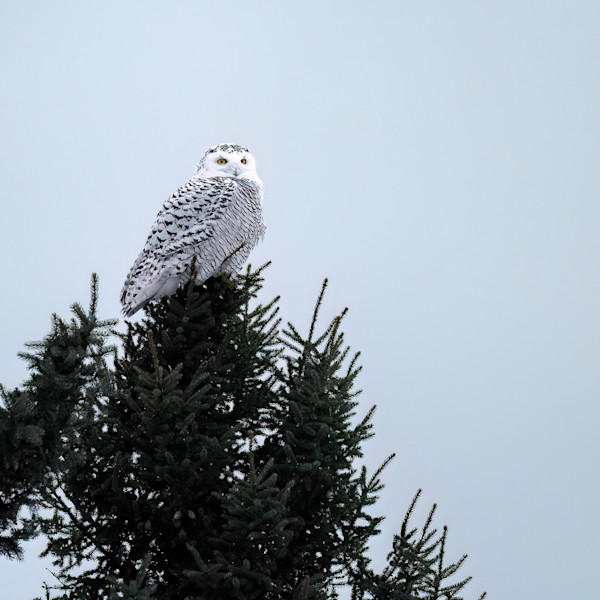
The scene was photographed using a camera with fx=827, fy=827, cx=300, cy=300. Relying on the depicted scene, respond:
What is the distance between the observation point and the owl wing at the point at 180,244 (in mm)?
6227

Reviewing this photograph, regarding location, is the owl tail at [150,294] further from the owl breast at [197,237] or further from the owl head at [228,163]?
the owl head at [228,163]

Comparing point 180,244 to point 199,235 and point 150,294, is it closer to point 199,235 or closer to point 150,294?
point 199,235

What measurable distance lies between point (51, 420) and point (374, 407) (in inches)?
85.7

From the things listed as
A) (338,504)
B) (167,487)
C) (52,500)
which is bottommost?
(52,500)

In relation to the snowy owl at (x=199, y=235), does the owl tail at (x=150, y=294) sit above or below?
below

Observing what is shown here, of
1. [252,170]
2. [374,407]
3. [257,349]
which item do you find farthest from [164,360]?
[252,170]

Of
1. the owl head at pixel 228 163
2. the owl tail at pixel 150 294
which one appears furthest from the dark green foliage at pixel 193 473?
the owl head at pixel 228 163

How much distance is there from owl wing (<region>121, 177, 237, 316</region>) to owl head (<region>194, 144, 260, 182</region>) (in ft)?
1.13

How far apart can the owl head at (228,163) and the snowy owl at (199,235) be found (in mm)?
12

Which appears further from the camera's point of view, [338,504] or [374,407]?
[374,407]

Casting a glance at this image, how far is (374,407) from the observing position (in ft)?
18.5

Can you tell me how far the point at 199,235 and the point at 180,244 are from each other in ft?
0.57

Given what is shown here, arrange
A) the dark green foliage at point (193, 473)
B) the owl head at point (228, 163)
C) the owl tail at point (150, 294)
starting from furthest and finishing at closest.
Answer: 1. the owl head at point (228, 163)
2. the owl tail at point (150, 294)
3. the dark green foliage at point (193, 473)

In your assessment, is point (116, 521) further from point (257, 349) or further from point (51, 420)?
point (257, 349)
